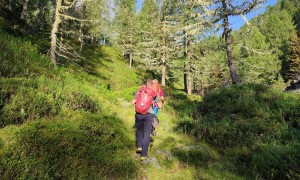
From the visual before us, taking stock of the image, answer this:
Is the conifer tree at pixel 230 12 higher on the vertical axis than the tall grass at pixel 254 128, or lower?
higher

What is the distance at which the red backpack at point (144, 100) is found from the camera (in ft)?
20.4

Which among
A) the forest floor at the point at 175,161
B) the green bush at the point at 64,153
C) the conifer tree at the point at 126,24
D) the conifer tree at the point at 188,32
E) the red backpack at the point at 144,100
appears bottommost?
the forest floor at the point at 175,161

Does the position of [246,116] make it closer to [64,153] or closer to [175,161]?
[175,161]

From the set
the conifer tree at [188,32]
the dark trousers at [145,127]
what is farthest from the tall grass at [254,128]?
the conifer tree at [188,32]

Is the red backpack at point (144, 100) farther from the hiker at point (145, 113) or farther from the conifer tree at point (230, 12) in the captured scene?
the conifer tree at point (230, 12)

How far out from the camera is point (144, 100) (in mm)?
6250

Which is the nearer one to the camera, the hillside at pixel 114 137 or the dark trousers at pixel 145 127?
the hillside at pixel 114 137

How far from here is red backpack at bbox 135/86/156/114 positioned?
6.22 m

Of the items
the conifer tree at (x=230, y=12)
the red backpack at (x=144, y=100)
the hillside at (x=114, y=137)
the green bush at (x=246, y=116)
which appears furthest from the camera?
the conifer tree at (x=230, y=12)

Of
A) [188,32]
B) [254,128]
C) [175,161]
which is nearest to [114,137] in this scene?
[175,161]

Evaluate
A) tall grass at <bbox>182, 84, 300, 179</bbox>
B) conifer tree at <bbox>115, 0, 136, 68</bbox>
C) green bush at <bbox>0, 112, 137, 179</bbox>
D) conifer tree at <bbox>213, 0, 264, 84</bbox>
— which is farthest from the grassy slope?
conifer tree at <bbox>115, 0, 136, 68</bbox>

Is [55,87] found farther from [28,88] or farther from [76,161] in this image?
[76,161]

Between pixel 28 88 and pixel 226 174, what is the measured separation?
586 centimetres

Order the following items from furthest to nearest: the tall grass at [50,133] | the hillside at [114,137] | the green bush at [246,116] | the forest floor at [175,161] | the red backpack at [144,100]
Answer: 1. the green bush at [246,116]
2. the red backpack at [144,100]
3. the forest floor at [175,161]
4. the hillside at [114,137]
5. the tall grass at [50,133]
